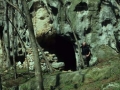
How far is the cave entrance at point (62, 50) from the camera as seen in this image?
77.8ft

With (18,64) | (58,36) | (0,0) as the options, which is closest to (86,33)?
(58,36)

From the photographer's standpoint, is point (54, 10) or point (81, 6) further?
point (54, 10)

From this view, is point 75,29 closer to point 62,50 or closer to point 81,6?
point 81,6

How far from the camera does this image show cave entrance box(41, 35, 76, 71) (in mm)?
23703

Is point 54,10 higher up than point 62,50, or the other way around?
point 54,10

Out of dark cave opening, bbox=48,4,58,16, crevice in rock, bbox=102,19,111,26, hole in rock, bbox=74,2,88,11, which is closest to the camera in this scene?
crevice in rock, bbox=102,19,111,26

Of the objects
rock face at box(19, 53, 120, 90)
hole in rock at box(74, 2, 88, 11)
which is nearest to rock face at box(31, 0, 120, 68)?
hole in rock at box(74, 2, 88, 11)

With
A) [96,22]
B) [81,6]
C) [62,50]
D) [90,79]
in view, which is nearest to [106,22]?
[96,22]

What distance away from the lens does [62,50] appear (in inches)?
970

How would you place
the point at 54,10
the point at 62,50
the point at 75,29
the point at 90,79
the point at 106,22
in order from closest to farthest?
the point at 90,79 → the point at 106,22 → the point at 75,29 → the point at 54,10 → the point at 62,50

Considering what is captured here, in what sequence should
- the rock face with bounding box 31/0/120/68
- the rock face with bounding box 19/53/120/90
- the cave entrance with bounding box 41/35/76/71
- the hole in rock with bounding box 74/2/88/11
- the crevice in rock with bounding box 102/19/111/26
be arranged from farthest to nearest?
the cave entrance with bounding box 41/35/76/71 < the hole in rock with bounding box 74/2/88/11 < the crevice in rock with bounding box 102/19/111/26 < the rock face with bounding box 31/0/120/68 < the rock face with bounding box 19/53/120/90

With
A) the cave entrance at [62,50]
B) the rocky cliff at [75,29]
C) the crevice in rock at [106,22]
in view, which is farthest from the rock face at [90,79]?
the cave entrance at [62,50]

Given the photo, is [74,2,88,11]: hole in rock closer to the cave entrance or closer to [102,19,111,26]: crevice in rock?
[102,19,111,26]: crevice in rock

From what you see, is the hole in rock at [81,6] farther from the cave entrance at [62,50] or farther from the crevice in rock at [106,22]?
the cave entrance at [62,50]
